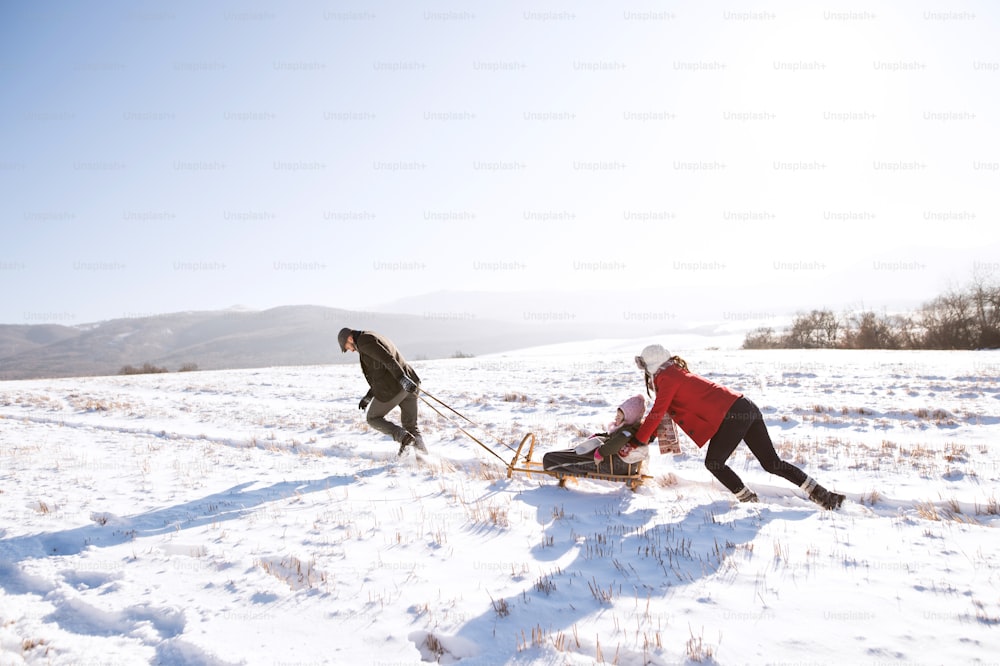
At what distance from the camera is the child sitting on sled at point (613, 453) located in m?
5.82

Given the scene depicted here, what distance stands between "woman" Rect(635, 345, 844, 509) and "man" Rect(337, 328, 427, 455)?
3.85m

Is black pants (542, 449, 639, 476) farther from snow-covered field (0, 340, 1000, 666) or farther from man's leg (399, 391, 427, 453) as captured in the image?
man's leg (399, 391, 427, 453)

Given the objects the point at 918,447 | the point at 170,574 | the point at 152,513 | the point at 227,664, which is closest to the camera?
the point at 227,664

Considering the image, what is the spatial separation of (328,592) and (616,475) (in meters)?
3.47

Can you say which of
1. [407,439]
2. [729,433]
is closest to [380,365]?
[407,439]

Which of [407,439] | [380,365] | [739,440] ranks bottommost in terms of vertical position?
[407,439]

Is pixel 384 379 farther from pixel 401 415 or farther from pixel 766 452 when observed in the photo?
pixel 766 452

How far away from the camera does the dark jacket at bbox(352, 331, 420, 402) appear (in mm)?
7574

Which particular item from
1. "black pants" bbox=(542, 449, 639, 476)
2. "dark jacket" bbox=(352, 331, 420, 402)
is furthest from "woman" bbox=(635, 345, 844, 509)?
"dark jacket" bbox=(352, 331, 420, 402)

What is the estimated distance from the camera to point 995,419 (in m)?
9.52

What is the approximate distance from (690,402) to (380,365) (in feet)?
15.3

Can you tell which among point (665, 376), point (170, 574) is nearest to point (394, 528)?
point (170, 574)

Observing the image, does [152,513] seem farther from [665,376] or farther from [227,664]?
[665,376]

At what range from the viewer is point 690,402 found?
5312mm
